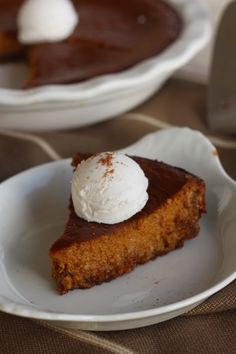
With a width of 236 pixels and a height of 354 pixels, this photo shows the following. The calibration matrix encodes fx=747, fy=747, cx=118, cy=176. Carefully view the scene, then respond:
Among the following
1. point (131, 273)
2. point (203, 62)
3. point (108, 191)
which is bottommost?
point (203, 62)

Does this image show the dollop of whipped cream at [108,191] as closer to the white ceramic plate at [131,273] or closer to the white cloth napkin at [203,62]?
the white ceramic plate at [131,273]

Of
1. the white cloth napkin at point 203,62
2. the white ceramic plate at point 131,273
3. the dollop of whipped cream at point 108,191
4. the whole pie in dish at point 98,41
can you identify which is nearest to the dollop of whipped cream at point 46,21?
the whole pie in dish at point 98,41

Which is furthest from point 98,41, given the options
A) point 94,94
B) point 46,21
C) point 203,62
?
point 203,62

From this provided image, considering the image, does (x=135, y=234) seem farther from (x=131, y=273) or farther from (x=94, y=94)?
(x=94, y=94)

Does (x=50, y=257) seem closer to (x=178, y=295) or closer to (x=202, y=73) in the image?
(x=178, y=295)

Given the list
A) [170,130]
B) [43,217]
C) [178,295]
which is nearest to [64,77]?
[170,130]
